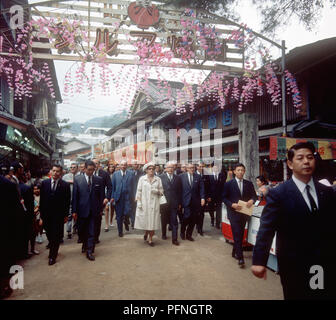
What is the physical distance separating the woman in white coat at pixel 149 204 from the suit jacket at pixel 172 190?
1.56ft

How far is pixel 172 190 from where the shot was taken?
6.97 metres

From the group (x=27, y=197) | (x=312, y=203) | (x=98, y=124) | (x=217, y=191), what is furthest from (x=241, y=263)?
(x=98, y=124)

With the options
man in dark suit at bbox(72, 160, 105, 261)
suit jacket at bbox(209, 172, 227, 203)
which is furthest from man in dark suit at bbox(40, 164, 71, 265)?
suit jacket at bbox(209, 172, 227, 203)

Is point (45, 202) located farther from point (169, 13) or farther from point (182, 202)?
point (169, 13)

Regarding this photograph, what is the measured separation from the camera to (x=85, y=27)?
271 inches

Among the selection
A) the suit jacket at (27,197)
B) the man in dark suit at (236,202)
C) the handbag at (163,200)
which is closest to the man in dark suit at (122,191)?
the handbag at (163,200)

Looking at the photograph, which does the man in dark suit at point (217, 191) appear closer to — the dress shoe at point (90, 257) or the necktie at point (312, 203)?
the dress shoe at point (90, 257)

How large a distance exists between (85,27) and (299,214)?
7373 millimetres

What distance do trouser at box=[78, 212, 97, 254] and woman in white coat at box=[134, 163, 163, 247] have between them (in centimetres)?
123

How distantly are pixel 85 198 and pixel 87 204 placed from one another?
0.49 ft

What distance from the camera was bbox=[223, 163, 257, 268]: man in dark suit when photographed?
4887 mm

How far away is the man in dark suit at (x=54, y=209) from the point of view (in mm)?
4956

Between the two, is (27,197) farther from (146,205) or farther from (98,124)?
(98,124)
